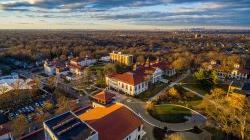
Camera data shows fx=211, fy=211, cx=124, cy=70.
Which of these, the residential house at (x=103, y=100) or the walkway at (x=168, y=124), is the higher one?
the residential house at (x=103, y=100)

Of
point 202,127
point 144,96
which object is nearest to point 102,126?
point 202,127

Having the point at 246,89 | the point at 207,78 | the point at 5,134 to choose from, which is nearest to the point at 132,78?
the point at 207,78

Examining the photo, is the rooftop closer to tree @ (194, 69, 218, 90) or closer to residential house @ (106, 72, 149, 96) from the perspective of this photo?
residential house @ (106, 72, 149, 96)

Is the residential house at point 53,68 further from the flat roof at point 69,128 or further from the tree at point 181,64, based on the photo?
the flat roof at point 69,128

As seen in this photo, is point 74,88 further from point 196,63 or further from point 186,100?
point 196,63

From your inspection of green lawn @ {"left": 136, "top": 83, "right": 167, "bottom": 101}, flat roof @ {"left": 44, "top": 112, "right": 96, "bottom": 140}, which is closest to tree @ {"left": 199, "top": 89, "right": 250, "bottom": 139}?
green lawn @ {"left": 136, "top": 83, "right": 167, "bottom": 101}

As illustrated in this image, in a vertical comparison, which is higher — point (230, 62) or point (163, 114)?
point (230, 62)

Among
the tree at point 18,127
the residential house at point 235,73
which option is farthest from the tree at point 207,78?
the tree at point 18,127
